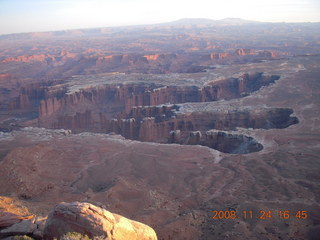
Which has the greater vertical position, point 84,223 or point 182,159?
point 84,223

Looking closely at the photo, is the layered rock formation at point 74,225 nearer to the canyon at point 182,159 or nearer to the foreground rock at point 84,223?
the foreground rock at point 84,223

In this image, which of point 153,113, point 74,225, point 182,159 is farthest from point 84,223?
point 153,113

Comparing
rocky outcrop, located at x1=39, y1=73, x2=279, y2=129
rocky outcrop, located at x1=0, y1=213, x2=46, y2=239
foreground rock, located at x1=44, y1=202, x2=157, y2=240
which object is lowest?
rocky outcrop, located at x1=39, y1=73, x2=279, y2=129

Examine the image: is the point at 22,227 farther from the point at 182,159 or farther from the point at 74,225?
the point at 182,159

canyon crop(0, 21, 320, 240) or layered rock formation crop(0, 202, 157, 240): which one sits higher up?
layered rock formation crop(0, 202, 157, 240)

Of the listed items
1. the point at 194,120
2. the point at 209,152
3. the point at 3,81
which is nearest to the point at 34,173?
the point at 209,152

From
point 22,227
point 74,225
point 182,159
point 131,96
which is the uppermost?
point 74,225

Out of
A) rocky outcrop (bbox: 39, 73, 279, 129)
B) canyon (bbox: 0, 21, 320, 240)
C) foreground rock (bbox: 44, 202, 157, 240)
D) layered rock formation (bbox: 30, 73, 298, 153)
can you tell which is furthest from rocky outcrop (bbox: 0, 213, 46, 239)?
rocky outcrop (bbox: 39, 73, 279, 129)

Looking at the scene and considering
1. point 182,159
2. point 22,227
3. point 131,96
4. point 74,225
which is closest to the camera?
point 74,225

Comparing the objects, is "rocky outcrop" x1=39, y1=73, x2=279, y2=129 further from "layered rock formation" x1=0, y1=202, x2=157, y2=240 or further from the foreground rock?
→ the foreground rock
